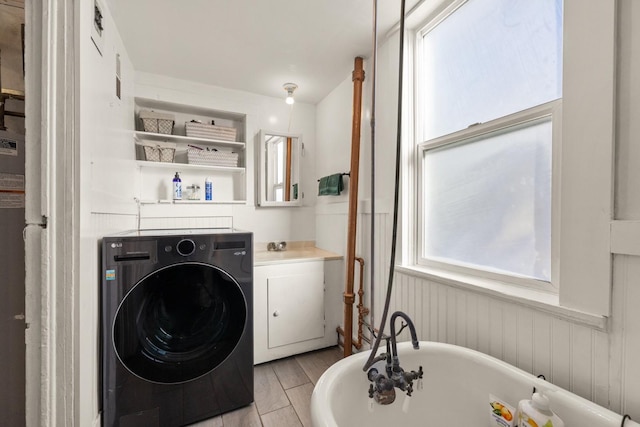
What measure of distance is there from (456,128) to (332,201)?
123cm

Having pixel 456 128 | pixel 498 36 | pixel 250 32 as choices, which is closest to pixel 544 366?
pixel 456 128

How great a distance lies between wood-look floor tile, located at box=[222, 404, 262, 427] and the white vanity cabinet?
0.41 meters

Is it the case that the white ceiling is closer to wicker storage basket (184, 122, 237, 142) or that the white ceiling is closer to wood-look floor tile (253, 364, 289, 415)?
wicker storage basket (184, 122, 237, 142)

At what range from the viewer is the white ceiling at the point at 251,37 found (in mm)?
1518

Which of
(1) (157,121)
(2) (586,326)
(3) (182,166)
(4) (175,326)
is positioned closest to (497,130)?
(2) (586,326)

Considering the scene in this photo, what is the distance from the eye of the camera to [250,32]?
172 centimetres

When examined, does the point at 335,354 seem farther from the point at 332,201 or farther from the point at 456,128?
the point at 456,128

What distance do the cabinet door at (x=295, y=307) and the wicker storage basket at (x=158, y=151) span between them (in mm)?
1335

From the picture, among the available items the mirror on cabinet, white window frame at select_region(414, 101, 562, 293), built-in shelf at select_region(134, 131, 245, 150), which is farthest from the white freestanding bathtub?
built-in shelf at select_region(134, 131, 245, 150)

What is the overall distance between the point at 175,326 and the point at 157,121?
1621mm

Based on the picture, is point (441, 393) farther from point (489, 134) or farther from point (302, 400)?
point (489, 134)

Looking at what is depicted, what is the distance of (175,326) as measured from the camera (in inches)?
60.4

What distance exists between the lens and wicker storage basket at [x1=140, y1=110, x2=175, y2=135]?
217cm

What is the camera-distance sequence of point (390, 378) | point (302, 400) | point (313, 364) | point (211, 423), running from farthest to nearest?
point (313, 364), point (302, 400), point (211, 423), point (390, 378)
